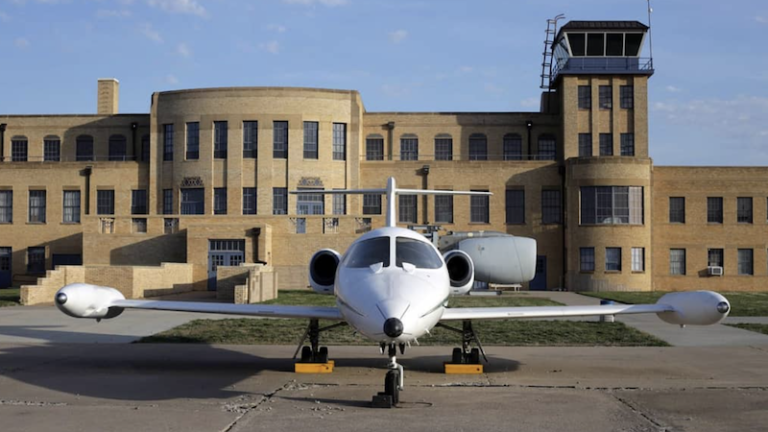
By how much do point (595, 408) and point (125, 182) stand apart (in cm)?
4920

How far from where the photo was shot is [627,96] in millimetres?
56938

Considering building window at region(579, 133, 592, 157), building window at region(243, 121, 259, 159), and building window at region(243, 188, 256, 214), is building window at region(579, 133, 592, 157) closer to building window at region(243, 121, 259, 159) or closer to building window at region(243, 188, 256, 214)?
building window at region(243, 121, 259, 159)

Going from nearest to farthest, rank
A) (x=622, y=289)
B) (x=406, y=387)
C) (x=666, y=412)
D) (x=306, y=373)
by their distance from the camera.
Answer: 1. (x=666, y=412)
2. (x=406, y=387)
3. (x=306, y=373)
4. (x=622, y=289)

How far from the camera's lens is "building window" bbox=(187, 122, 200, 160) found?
54250 mm

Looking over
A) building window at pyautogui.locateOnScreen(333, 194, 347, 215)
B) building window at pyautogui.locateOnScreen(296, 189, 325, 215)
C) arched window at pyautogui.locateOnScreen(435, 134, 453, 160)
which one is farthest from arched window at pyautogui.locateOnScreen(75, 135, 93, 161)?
arched window at pyautogui.locateOnScreen(435, 134, 453, 160)

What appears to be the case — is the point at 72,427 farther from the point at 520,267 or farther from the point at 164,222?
the point at 164,222

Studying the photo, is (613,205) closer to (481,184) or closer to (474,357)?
(481,184)

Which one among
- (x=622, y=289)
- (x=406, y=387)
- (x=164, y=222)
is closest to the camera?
(x=406, y=387)

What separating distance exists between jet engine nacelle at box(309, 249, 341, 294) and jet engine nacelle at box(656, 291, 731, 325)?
5.97 m

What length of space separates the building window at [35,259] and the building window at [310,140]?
1874 cm

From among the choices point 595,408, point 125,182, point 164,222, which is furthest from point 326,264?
point 125,182

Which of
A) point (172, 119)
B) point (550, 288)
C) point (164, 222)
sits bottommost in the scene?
point (550, 288)

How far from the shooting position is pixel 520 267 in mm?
24297

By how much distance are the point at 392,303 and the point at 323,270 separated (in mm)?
4952
